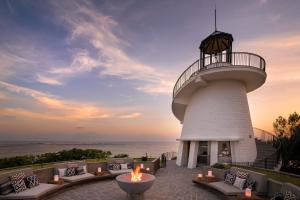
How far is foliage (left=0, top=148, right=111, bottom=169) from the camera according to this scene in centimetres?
1103

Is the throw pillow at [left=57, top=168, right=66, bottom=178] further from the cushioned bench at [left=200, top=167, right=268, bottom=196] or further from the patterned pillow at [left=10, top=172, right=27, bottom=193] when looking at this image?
the cushioned bench at [left=200, top=167, right=268, bottom=196]

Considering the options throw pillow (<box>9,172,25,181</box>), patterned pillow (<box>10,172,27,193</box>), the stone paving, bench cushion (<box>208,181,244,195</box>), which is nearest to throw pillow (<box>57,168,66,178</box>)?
the stone paving

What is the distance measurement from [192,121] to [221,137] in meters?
2.97

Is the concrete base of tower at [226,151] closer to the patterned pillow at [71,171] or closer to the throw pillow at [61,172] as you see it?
the patterned pillow at [71,171]

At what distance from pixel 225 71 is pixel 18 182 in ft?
43.2

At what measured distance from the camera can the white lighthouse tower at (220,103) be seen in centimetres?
1473

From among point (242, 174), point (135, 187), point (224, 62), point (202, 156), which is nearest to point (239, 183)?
point (242, 174)

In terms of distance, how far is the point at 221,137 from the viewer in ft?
48.3

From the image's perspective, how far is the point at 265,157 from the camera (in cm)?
1519

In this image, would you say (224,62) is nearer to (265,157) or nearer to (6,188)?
(265,157)

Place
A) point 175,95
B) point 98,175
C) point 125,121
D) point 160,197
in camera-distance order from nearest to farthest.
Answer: point 160,197 < point 98,175 < point 175,95 < point 125,121

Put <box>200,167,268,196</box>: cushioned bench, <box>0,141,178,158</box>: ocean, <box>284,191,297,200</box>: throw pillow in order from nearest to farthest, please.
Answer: <box>284,191,297,200</box>: throw pillow → <box>200,167,268,196</box>: cushioned bench → <box>0,141,178,158</box>: ocean

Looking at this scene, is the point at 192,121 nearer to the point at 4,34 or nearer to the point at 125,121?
the point at 4,34

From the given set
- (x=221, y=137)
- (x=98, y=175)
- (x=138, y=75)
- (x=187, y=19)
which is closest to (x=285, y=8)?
(x=187, y=19)
